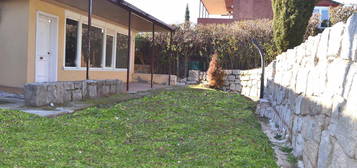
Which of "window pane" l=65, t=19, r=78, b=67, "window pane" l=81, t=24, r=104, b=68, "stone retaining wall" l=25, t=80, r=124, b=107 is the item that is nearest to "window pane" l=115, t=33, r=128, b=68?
"window pane" l=81, t=24, r=104, b=68

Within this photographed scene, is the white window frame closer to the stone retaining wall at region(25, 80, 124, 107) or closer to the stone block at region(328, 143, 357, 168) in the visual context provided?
the stone retaining wall at region(25, 80, 124, 107)

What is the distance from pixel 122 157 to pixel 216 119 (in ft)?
9.31

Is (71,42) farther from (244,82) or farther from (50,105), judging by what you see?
(244,82)

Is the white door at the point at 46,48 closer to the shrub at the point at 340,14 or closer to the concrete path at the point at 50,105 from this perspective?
the concrete path at the point at 50,105

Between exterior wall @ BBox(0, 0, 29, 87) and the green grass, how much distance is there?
325cm

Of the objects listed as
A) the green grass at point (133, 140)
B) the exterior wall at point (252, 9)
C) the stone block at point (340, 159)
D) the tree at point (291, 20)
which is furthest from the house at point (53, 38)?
the exterior wall at point (252, 9)

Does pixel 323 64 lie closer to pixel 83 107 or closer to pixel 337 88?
pixel 337 88

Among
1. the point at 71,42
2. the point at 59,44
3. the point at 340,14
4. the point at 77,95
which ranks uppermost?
the point at 340,14

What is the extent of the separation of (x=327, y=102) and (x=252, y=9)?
17.9 meters

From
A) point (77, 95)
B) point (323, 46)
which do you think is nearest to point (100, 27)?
point (77, 95)

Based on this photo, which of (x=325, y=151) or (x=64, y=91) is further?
(x=64, y=91)

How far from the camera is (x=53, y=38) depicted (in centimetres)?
897

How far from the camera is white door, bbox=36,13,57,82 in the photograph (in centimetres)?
851

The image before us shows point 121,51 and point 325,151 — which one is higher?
point 121,51
